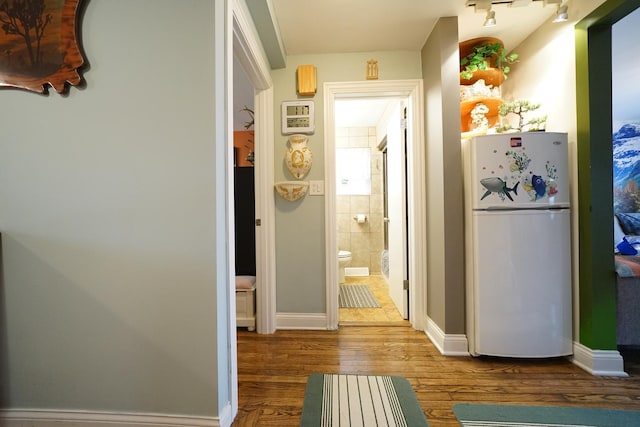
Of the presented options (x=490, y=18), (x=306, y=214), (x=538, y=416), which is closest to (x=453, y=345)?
(x=538, y=416)

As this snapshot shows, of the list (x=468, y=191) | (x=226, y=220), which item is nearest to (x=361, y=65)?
(x=468, y=191)

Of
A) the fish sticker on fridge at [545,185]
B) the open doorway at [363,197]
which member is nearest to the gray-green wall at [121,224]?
the fish sticker on fridge at [545,185]

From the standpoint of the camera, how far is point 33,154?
45.4 inches

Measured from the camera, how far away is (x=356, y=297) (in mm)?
3148

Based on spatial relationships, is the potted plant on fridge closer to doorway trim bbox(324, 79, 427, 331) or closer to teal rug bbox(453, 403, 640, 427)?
doorway trim bbox(324, 79, 427, 331)

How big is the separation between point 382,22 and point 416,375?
2.31 meters

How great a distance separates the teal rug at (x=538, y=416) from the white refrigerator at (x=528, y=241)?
409mm

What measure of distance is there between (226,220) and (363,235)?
335cm

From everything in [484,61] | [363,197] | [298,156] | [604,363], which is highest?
[484,61]

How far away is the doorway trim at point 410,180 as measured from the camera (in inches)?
84.5

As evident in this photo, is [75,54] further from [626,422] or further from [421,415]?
[626,422]

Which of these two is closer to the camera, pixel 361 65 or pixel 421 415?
pixel 421 415

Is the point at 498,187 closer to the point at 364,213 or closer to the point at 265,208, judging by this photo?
the point at 265,208

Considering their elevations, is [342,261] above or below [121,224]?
below
